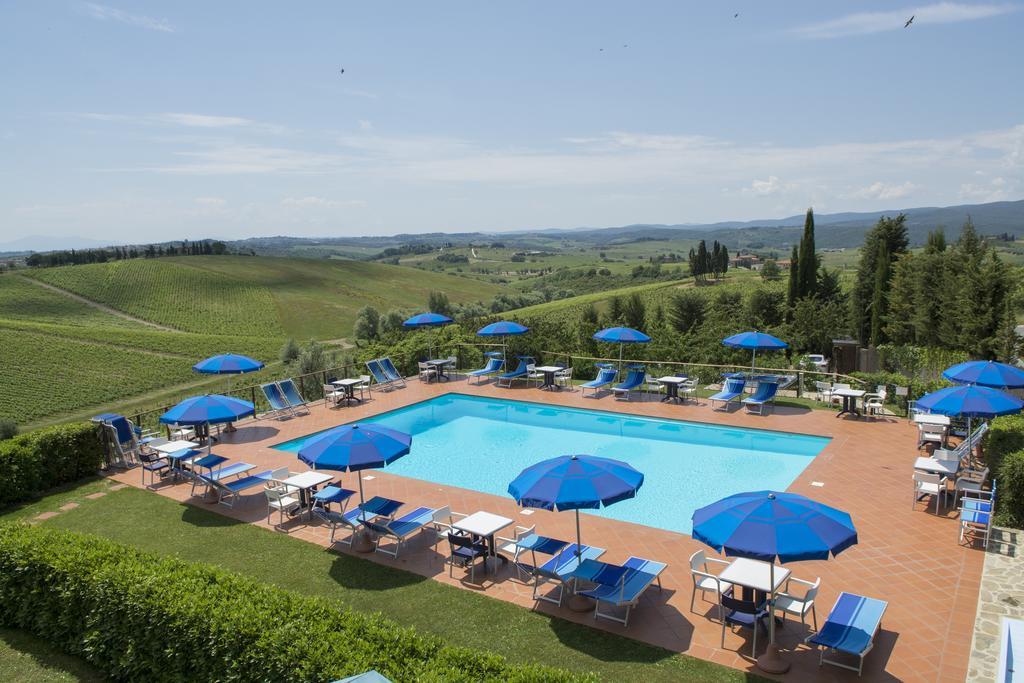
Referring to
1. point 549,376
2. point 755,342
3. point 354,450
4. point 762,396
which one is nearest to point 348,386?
point 549,376

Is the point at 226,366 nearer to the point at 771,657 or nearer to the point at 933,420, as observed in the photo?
the point at 771,657

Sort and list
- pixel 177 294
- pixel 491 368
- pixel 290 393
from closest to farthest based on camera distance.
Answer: pixel 290 393 → pixel 491 368 → pixel 177 294

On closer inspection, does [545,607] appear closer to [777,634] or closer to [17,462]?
[777,634]

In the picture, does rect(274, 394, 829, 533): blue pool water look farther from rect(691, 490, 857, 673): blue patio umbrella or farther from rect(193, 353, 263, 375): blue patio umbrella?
rect(691, 490, 857, 673): blue patio umbrella

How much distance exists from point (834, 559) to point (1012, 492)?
112 inches

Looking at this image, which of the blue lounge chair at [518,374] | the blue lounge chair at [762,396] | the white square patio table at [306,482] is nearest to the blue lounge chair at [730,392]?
the blue lounge chair at [762,396]

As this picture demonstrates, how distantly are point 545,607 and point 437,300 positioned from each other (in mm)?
54530

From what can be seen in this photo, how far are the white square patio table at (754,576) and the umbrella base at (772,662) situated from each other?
1.69ft

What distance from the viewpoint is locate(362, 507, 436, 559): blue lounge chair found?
7.96m

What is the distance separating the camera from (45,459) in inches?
410

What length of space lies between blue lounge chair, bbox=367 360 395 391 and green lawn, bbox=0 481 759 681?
8484 millimetres

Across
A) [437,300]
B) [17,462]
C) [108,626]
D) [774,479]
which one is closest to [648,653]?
[108,626]

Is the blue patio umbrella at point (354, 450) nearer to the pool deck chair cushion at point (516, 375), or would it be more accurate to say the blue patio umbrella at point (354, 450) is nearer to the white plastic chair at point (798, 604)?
the white plastic chair at point (798, 604)

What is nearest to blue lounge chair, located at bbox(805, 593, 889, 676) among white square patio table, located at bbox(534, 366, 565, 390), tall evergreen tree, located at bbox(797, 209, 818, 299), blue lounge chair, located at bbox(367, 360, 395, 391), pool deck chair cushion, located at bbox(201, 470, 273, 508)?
pool deck chair cushion, located at bbox(201, 470, 273, 508)
